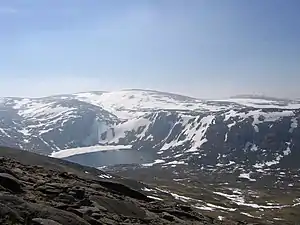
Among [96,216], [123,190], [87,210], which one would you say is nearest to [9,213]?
[96,216]

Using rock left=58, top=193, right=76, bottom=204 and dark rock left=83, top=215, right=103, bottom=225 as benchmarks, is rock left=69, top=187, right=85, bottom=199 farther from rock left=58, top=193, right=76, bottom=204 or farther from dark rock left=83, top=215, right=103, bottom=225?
dark rock left=83, top=215, right=103, bottom=225

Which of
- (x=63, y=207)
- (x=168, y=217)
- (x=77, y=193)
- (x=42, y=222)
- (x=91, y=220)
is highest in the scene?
(x=42, y=222)

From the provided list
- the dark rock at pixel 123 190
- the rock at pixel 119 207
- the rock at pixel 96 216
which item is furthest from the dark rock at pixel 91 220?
the dark rock at pixel 123 190

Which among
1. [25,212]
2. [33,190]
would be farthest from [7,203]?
[33,190]

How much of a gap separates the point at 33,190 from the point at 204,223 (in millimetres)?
15775

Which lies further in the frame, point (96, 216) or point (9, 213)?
point (96, 216)

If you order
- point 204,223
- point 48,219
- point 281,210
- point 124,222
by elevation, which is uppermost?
point 48,219

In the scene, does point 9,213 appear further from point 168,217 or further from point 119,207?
point 168,217

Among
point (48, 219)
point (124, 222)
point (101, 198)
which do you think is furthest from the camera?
point (101, 198)

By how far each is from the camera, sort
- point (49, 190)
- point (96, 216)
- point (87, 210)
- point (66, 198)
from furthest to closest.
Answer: point (49, 190) < point (66, 198) < point (87, 210) < point (96, 216)

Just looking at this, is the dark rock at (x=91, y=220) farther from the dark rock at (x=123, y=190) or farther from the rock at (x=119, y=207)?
the dark rock at (x=123, y=190)

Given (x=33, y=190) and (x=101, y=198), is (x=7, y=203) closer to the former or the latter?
(x=33, y=190)

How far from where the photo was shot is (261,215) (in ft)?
548

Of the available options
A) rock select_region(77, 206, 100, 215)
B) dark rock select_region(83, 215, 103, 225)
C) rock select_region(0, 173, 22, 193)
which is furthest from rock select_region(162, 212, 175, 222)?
rock select_region(0, 173, 22, 193)
